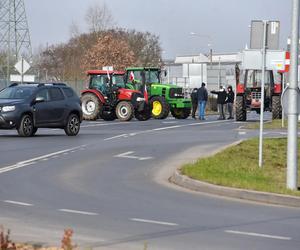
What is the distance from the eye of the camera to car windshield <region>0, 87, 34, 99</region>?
979 inches

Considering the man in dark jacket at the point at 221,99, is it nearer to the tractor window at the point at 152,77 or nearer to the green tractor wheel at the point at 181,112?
the green tractor wheel at the point at 181,112

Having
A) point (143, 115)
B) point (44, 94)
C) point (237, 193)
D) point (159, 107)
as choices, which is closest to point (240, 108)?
point (159, 107)

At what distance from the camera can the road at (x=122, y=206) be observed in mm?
9008

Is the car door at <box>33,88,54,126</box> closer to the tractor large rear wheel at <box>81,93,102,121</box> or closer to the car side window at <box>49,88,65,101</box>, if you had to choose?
the car side window at <box>49,88,65,101</box>

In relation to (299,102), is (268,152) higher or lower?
lower

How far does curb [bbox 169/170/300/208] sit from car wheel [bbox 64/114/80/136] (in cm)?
1171

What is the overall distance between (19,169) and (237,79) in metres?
22.3

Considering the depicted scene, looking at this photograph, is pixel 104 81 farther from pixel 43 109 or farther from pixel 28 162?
pixel 28 162

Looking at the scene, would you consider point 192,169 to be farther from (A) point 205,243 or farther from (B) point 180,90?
(B) point 180,90

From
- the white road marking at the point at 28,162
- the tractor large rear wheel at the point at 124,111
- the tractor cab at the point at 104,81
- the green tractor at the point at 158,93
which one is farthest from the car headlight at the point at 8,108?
the green tractor at the point at 158,93

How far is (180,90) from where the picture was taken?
4191 cm

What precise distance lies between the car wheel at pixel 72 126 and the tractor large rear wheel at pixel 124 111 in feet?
37.4

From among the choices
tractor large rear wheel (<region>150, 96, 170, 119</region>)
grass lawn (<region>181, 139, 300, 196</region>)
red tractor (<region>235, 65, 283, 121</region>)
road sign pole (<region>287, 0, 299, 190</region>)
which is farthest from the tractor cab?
road sign pole (<region>287, 0, 299, 190</region>)

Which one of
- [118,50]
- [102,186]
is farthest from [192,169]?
[118,50]
